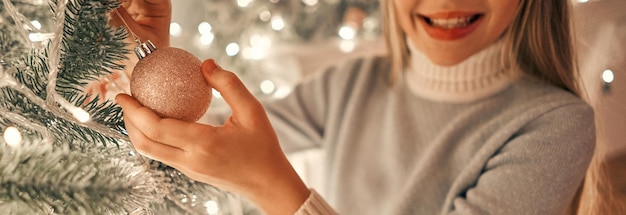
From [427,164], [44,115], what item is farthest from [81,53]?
[427,164]

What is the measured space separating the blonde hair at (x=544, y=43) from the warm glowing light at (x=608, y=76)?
0.05 metres

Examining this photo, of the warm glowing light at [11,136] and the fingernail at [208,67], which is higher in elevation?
the fingernail at [208,67]

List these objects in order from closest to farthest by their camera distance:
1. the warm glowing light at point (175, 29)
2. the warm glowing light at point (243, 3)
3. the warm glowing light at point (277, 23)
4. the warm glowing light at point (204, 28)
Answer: the warm glowing light at point (175, 29) → the warm glowing light at point (204, 28) → the warm glowing light at point (243, 3) → the warm glowing light at point (277, 23)

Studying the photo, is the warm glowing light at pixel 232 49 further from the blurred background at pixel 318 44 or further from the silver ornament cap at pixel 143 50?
the silver ornament cap at pixel 143 50

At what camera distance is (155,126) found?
0.44m

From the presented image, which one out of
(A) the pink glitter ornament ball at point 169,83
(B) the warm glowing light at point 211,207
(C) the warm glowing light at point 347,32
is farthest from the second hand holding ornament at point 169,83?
(C) the warm glowing light at point 347,32

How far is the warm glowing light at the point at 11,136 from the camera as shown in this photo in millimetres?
431

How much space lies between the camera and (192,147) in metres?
0.47

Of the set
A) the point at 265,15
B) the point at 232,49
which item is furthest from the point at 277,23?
the point at 232,49

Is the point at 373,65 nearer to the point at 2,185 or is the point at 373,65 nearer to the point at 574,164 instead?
the point at 574,164

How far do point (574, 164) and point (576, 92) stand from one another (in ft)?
0.30

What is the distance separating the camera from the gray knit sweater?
25.1 inches

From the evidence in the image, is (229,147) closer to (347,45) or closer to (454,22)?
(454,22)

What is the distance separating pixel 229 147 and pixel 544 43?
0.41m
